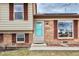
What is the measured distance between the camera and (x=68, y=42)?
3.29m

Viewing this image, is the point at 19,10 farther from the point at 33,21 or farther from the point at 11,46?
the point at 11,46

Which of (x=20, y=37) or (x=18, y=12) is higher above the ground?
(x=18, y=12)

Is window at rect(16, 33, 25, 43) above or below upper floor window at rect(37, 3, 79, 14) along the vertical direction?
below

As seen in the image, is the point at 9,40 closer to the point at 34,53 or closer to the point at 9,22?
the point at 9,22

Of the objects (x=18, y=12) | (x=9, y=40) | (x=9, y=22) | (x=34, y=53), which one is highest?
(x=18, y=12)

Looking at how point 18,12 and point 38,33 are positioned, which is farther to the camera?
point 38,33

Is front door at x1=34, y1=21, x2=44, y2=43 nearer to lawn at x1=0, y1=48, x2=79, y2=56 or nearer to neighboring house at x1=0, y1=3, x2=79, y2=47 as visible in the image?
neighboring house at x1=0, y1=3, x2=79, y2=47

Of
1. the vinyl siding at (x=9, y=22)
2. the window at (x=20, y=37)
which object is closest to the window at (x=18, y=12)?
the vinyl siding at (x=9, y=22)

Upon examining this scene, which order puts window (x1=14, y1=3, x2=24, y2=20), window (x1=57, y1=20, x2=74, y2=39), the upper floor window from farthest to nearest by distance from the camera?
window (x1=57, y1=20, x2=74, y2=39), window (x1=14, y1=3, x2=24, y2=20), the upper floor window

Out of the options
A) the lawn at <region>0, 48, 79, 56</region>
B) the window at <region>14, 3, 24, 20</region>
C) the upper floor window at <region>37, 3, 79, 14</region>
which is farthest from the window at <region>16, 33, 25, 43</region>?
the upper floor window at <region>37, 3, 79, 14</region>

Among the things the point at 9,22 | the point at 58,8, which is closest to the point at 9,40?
the point at 9,22

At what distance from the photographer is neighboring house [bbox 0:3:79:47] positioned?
317cm

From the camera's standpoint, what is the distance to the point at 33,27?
325 centimetres

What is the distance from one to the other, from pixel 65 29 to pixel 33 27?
19.5 inches
